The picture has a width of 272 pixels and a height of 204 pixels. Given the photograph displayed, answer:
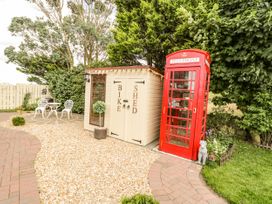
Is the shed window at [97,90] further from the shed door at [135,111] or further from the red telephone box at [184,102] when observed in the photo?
the red telephone box at [184,102]

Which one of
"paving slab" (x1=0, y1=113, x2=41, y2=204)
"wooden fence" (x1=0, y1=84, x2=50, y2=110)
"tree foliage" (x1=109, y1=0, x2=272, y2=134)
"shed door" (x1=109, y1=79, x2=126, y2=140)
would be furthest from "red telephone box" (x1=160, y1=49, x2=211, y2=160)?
"wooden fence" (x1=0, y1=84, x2=50, y2=110)

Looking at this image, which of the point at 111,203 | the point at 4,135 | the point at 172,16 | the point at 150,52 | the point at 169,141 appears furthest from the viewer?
the point at 150,52

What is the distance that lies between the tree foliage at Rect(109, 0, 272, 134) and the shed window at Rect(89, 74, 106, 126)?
205cm

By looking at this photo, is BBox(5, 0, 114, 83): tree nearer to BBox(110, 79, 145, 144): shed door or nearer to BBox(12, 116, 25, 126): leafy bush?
BBox(12, 116, 25, 126): leafy bush

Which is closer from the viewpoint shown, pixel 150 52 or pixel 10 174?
pixel 10 174

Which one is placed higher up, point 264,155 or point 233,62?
point 233,62

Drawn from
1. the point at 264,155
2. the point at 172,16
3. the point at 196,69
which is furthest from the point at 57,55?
the point at 264,155

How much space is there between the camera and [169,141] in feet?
14.9

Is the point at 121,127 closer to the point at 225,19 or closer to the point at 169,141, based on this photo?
the point at 169,141

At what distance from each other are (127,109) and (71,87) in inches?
254

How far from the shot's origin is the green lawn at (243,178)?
2637 millimetres

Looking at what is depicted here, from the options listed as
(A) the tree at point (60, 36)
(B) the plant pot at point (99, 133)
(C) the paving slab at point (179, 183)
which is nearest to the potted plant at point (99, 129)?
(B) the plant pot at point (99, 133)

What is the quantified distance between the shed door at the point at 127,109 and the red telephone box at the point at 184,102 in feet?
2.88

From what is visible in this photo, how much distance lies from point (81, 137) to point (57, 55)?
7961 millimetres
